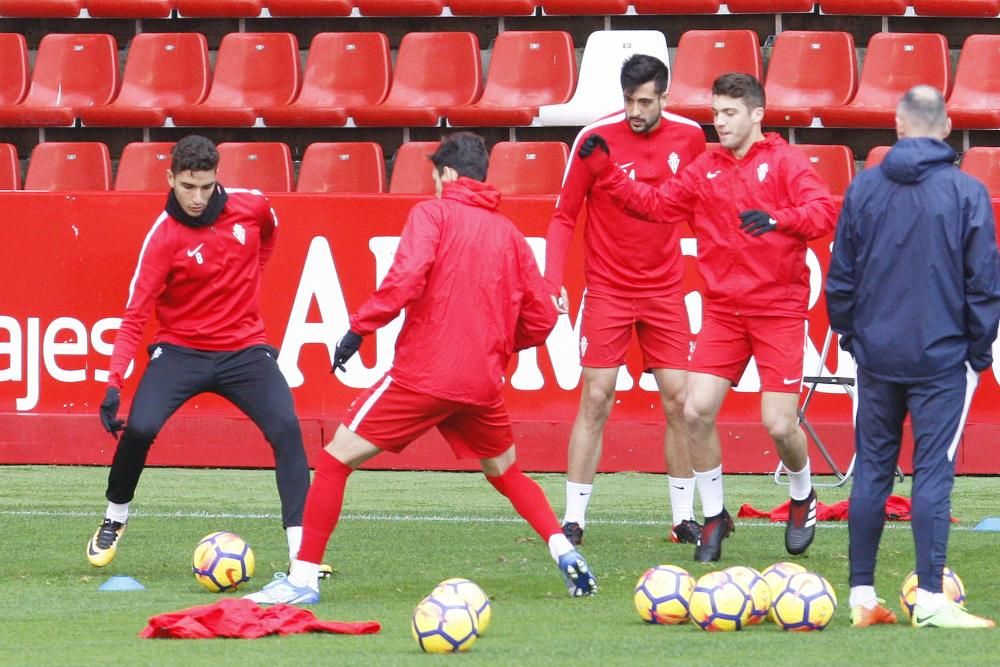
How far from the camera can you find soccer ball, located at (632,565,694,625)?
21.6ft

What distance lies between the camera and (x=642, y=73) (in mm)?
8719

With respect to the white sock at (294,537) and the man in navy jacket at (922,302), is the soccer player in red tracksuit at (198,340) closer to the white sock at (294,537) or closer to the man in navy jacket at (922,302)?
the white sock at (294,537)

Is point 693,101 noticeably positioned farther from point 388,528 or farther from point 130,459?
point 130,459

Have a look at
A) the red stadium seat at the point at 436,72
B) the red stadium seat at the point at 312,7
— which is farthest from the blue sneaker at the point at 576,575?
the red stadium seat at the point at 312,7

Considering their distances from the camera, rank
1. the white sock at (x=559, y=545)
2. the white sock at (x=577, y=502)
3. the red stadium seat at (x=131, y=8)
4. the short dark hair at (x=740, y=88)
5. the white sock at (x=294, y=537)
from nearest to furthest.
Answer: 1. the white sock at (x=559, y=545)
2. the white sock at (x=294, y=537)
3. the short dark hair at (x=740, y=88)
4. the white sock at (x=577, y=502)
5. the red stadium seat at (x=131, y=8)

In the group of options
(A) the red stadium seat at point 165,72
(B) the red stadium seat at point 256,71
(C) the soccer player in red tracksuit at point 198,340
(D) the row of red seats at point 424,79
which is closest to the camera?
(C) the soccer player in red tracksuit at point 198,340

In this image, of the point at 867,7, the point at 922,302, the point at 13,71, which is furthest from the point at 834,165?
the point at 13,71

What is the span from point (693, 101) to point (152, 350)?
6.57 metres

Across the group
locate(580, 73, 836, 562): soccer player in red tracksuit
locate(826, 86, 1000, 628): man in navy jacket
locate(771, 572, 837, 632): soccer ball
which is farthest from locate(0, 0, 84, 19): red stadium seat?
locate(771, 572, 837, 632): soccer ball

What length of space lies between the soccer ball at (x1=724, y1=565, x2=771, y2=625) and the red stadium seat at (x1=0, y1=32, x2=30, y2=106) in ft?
34.2

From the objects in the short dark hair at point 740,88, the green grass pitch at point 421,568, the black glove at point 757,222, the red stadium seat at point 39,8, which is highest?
the red stadium seat at point 39,8

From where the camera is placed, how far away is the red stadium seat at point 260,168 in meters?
13.6

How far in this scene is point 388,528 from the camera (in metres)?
9.76

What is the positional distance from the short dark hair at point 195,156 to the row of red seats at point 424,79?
6087mm
